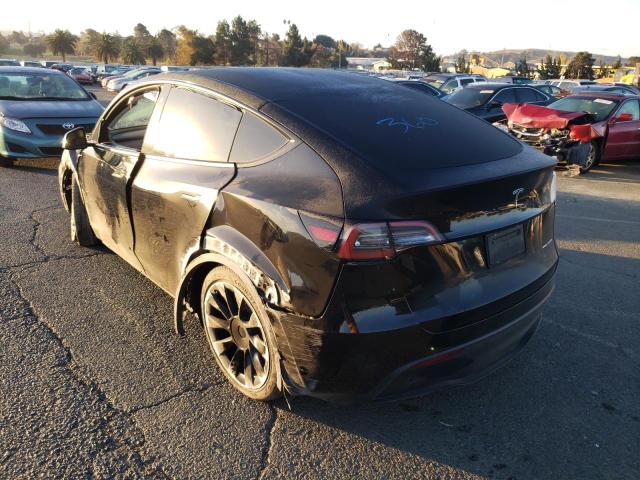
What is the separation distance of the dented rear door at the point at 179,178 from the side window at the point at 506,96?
11.7m

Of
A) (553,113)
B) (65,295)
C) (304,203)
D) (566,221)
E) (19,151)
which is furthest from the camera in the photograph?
(553,113)

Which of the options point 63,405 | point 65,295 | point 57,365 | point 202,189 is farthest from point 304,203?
point 65,295

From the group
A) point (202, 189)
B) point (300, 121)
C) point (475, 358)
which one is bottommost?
point (475, 358)

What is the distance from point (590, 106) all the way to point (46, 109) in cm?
1018

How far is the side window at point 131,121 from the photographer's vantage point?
377 cm

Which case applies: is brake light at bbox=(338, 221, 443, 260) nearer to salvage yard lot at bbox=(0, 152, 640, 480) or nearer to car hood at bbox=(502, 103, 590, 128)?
salvage yard lot at bbox=(0, 152, 640, 480)

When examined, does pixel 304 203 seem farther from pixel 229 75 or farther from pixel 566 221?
pixel 566 221

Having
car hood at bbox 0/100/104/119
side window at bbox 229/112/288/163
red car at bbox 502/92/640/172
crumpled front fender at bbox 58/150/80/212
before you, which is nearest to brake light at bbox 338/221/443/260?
side window at bbox 229/112/288/163

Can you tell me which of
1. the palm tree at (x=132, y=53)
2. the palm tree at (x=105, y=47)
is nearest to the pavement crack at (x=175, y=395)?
the palm tree at (x=132, y=53)

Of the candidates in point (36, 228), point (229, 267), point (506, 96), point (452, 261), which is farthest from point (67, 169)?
point (506, 96)

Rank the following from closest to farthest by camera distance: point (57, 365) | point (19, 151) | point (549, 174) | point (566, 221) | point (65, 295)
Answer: point (549, 174) → point (57, 365) → point (65, 295) → point (566, 221) → point (19, 151)

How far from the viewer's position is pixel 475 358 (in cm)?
245

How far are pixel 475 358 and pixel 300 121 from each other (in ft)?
4.71

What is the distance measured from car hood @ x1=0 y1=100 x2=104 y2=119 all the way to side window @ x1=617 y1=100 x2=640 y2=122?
392 inches
